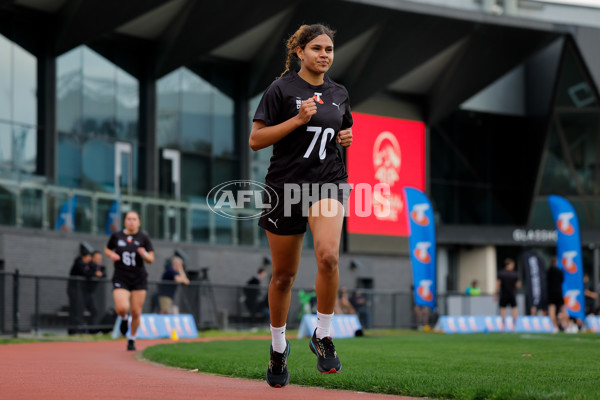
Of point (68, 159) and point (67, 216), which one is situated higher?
point (68, 159)

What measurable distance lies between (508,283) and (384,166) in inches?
567

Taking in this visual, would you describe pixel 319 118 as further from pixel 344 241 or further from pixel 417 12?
pixel 344 241

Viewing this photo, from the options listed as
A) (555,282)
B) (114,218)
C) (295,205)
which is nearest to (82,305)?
(114,218)

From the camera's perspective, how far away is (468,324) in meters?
26.8

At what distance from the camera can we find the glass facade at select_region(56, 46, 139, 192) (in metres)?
31.0

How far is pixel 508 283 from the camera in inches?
1025

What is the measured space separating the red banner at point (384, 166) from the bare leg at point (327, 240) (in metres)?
31.0

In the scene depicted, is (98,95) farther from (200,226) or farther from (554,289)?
(554,289)

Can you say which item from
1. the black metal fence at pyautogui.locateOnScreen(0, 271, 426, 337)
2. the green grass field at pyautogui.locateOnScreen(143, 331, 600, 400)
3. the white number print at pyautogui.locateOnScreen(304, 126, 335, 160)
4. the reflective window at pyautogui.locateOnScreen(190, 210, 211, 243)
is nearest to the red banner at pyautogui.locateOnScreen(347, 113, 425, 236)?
the reflective window at pyautogui.locateOnScreen(190, 210, 211, 243)

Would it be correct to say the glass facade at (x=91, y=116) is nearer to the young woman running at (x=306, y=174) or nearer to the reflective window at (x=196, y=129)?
the reflective window at (x=196, y=129)

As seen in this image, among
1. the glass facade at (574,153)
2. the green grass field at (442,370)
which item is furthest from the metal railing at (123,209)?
the glass facade at (574,153)

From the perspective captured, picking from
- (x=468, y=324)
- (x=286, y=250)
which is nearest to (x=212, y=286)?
(x=468, y=324)

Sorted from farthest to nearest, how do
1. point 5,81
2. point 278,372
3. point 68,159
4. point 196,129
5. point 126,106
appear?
point 196,129
point 126,106
point 68,159
point 5,81
point 278,372

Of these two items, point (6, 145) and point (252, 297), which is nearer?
point (252, 297)
